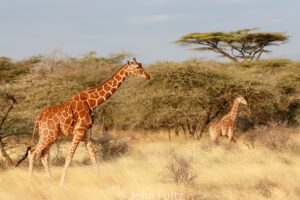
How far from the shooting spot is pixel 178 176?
8.56m

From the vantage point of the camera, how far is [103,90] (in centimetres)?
984

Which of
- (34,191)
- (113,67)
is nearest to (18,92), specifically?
(34,191)

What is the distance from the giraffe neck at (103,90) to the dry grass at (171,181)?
4.22ft

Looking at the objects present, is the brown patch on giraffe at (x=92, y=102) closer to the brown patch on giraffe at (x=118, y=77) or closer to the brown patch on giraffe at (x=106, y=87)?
the brown patch on giraffe at (x=106, y=87)

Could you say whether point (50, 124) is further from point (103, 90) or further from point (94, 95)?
point (103, 90)

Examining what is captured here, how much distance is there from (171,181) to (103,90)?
2.19 meters

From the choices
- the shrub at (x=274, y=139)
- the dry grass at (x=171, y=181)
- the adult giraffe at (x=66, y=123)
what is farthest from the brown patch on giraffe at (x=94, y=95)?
the shrub at (x=274, y=139)

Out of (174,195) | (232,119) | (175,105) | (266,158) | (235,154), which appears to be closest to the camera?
(174,195)

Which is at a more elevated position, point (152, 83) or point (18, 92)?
point (18, 92)

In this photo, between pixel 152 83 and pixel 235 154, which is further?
pixel 152 83

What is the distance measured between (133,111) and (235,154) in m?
6.95

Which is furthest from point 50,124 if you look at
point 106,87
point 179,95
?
point 179,95

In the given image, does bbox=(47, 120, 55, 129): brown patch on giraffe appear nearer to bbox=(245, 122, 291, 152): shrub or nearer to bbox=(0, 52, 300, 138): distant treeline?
bbox=(0, 52, 300, 138): distant treeline

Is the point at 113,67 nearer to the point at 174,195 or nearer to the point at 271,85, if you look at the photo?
the point at 271,85
